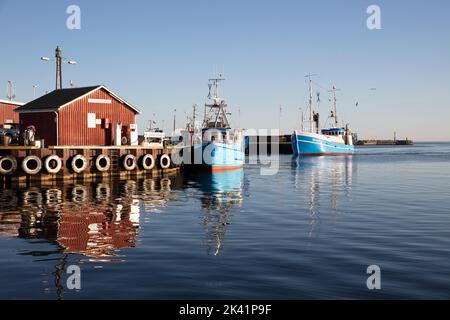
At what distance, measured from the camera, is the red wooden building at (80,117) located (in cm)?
3903

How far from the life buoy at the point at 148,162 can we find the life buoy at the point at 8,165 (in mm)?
12346

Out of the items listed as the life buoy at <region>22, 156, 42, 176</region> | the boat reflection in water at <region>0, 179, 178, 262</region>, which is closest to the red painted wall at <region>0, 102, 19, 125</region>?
the life buoy at <region>22, 156, 42, 176</region>

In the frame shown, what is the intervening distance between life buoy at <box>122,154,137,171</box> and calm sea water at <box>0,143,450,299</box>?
46.9 feet

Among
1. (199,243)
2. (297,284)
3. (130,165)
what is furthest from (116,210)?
(130,165)

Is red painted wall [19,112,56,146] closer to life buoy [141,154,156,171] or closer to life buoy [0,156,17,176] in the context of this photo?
life buoy [0,156,17,176]

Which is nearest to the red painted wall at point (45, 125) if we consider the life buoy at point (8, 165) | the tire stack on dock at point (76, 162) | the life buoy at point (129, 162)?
the tire stack on dock at point (76, 162)

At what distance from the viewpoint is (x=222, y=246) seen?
13727 millimetres

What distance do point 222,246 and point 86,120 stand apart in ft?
101

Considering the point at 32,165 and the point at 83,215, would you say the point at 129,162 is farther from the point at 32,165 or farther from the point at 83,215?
the point at 83,215

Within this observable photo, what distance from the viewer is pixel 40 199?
82.1ft

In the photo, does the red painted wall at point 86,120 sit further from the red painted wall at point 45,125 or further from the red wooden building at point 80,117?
the red painted wall at point 45,125

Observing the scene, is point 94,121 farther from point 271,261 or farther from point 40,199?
point 271,261
